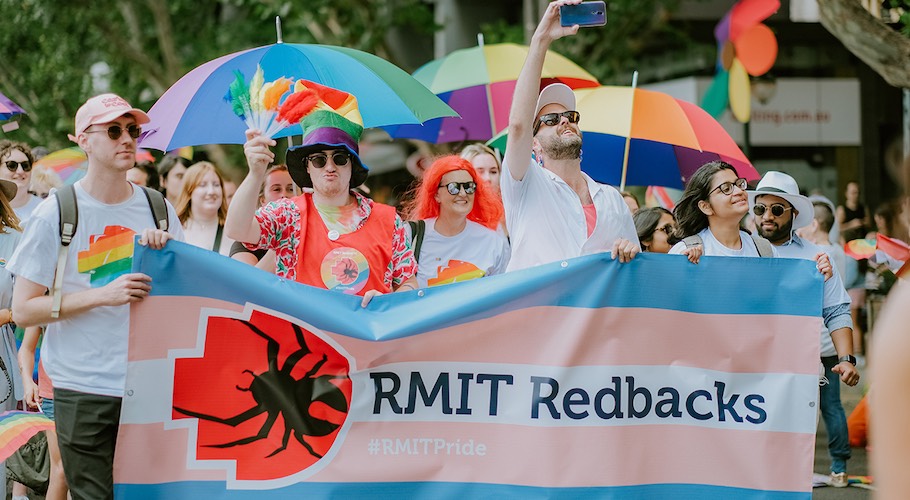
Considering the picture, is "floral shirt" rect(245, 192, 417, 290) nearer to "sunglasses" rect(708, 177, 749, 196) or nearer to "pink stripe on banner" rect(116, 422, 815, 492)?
"pink stripe on banner" rect(116, 422, 815, 492)

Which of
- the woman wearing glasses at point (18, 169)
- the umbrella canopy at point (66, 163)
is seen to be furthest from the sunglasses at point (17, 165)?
the umbrella canopy at point (66, 163)

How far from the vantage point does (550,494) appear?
498 cm

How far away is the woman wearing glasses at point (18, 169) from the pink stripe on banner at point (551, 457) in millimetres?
3635

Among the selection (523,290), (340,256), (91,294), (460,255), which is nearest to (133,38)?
(460,255)

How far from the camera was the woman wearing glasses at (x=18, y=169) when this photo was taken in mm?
7969

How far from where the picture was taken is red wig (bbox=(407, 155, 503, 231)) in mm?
7305

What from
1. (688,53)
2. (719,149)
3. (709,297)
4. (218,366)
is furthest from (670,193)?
(688,53)

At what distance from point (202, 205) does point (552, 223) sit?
10.7 feet

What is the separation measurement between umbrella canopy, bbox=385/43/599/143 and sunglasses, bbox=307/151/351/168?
4.38 meters

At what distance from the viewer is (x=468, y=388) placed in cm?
507

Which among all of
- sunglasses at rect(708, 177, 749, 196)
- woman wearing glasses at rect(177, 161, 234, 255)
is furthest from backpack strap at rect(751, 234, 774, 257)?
woman wearing glasses at rect(177, 161, 234, 255)

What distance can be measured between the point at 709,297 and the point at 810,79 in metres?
18.6

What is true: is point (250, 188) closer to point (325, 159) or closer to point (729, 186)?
point (325, 159)

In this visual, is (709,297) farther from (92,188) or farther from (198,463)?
(92,188)
